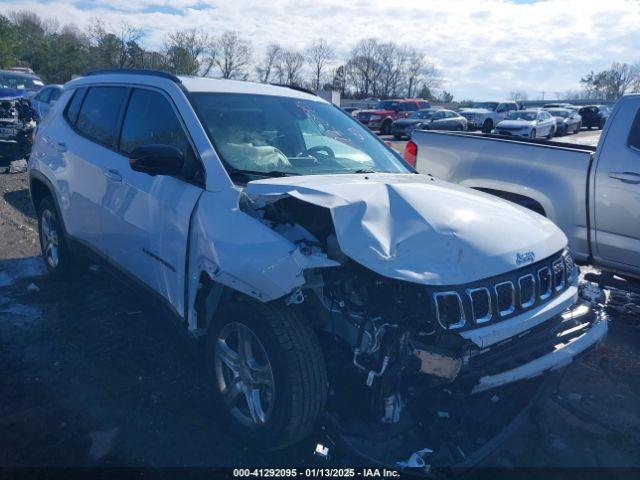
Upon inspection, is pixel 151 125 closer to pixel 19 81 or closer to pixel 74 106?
pixel 74 106

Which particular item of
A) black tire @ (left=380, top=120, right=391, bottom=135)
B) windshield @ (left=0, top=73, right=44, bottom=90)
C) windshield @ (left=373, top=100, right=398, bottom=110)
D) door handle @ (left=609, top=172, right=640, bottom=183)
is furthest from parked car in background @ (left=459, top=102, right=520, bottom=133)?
door handle @ (left=609, top=172, right=640, bottom=183)

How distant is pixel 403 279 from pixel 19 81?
21814mm

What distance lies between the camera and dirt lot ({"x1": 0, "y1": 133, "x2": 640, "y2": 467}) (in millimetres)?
2984

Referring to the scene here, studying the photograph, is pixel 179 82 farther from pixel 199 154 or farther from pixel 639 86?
pixel 639 86

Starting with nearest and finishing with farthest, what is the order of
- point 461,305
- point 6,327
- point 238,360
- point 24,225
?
point 461,305
point 238,360
point 6,327
point 24,225

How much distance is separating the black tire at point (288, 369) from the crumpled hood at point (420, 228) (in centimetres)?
46

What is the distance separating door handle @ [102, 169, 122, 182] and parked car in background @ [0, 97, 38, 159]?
931 centimetres

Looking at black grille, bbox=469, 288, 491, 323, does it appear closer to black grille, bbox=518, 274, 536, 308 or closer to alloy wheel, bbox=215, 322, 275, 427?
black grille, bbox=518, 274, 536, 308

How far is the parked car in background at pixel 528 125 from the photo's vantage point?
26.1 m

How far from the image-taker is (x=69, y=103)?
509cm

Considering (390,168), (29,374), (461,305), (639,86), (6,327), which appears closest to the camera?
(461,305)

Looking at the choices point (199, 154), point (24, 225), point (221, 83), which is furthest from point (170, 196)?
point (24, 225)

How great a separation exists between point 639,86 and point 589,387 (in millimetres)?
90607

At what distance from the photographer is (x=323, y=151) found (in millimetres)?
3973
